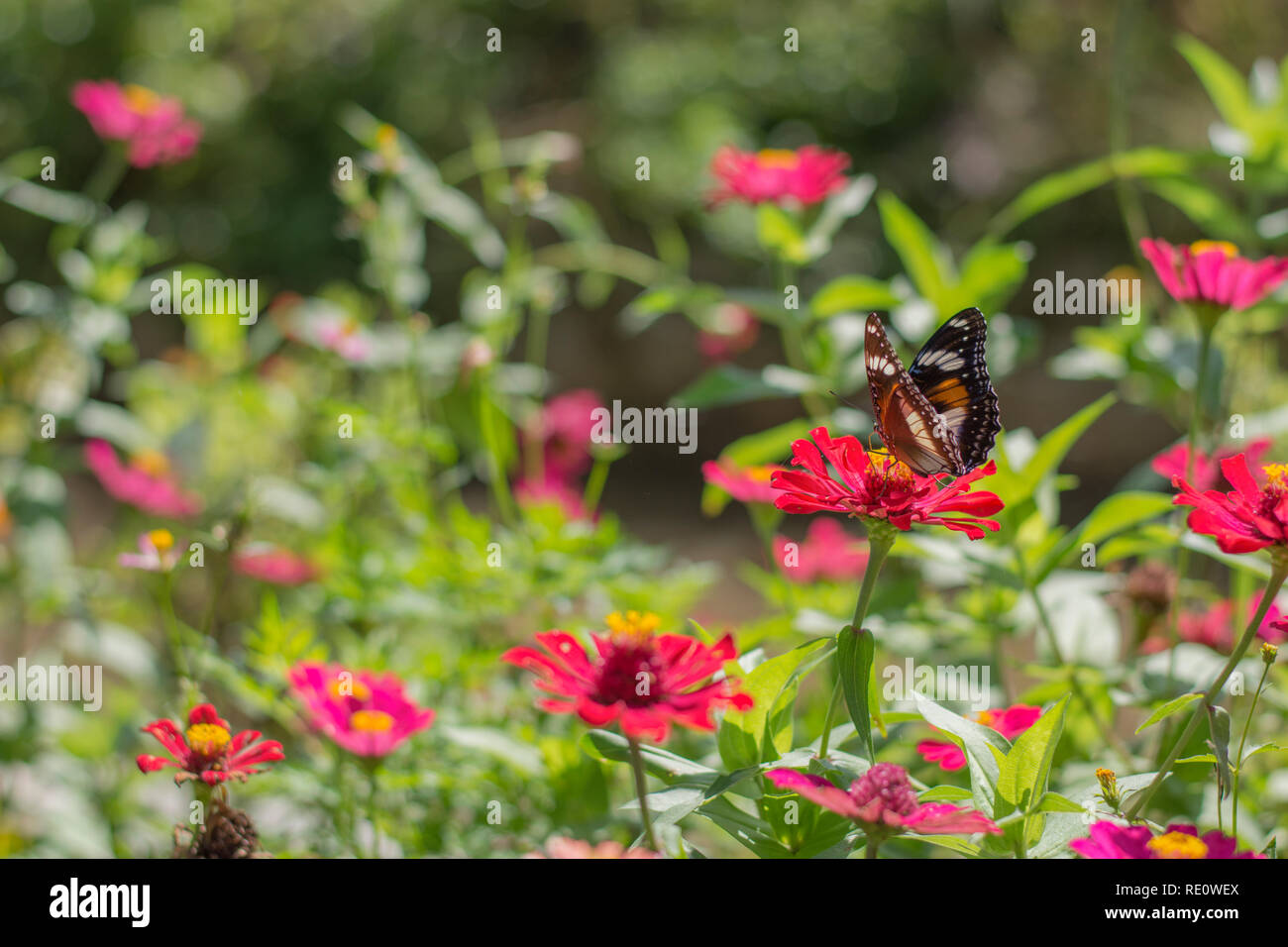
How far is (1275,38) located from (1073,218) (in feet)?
2.06

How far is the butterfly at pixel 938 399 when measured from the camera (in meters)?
0.61

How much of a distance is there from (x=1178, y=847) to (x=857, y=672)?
155 millimetres

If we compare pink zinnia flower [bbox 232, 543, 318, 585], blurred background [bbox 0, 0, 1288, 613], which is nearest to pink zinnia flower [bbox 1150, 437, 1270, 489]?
pink zinnia flower [bbox 232, 543, 318, 585]

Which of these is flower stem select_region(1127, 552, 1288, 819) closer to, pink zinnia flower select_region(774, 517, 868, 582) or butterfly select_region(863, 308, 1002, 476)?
butterfly select_region(863, 308, 1002, 476)

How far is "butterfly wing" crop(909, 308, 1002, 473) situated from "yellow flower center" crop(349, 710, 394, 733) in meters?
0.39

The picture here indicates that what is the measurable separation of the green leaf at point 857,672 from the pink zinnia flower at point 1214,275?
14.2 inches

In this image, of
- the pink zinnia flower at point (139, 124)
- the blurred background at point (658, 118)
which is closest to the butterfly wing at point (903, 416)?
the pink zinnia flower at point (139, 124)

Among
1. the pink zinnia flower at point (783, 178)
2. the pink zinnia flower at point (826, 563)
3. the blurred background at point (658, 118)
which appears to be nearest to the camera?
the pink zinnia flower at point (783, 178)

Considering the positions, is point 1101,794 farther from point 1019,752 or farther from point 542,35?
point 542,35

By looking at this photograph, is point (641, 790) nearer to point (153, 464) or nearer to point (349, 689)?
point (349, 689)

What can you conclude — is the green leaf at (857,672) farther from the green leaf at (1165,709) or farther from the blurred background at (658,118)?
the blurred background at (658,118)

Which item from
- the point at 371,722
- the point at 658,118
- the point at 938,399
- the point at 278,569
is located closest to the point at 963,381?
the point at 938,399

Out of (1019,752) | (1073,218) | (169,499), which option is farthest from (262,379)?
(1073,218)

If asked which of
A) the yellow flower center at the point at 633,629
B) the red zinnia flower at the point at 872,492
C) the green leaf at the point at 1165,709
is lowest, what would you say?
the green leaf at the point at 1165,709
